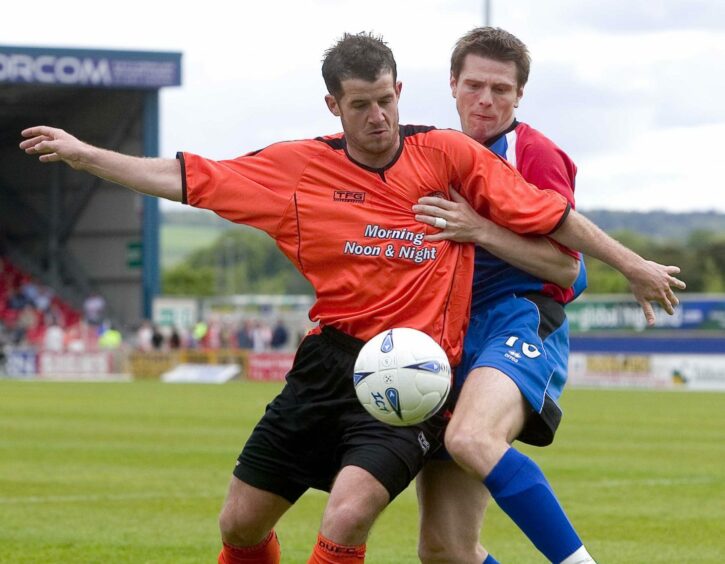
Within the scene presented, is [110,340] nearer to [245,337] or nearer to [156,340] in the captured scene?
[156,340]

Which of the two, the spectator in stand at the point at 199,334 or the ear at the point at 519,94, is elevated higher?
the ear at the point at 519,94

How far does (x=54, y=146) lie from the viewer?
5891mm

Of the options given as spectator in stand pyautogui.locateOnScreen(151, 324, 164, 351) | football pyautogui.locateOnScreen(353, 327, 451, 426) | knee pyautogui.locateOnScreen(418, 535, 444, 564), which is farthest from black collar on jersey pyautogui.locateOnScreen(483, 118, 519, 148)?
spectator in stand pyautogui.locateOnScreen(151, 324, 164, 351)

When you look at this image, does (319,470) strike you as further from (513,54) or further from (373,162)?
(513,54)

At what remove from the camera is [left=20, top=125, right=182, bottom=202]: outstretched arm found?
5879 mm

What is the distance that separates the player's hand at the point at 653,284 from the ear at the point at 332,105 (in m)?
1.37

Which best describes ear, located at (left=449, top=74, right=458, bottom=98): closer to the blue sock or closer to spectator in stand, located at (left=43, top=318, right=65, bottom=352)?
the blue sock

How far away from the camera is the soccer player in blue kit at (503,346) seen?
17.9ft

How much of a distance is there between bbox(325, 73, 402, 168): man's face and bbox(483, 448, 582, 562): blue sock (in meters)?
1.32

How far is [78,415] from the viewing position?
21859mm

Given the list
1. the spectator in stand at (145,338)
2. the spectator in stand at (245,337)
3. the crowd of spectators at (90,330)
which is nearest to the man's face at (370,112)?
the crowd of spectators at (90,330)

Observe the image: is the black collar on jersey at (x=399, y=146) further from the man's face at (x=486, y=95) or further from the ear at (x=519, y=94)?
the ear at (x=519, y=94)

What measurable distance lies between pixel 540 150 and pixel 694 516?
5274 millimetres

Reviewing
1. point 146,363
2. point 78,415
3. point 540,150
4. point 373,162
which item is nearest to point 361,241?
point 373,162
